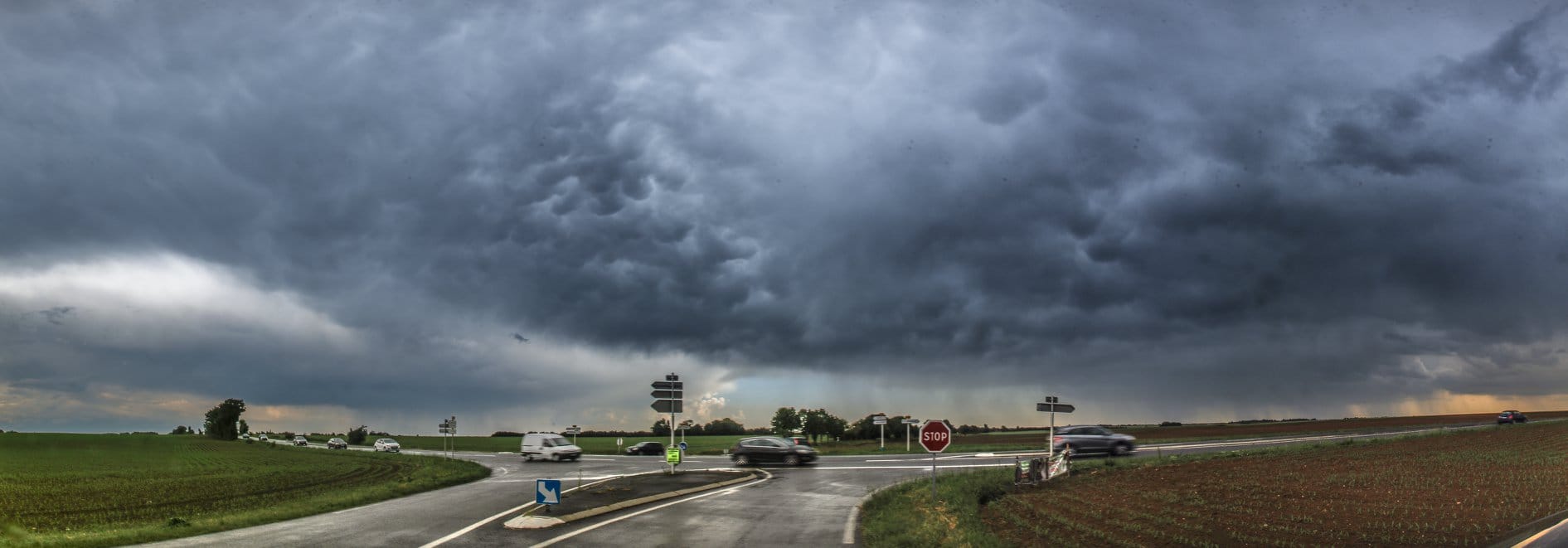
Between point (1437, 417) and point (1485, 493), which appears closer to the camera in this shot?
point (1485, 493)

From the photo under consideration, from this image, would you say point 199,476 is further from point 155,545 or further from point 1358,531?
point 1358,531

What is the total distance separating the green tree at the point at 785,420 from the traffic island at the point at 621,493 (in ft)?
265

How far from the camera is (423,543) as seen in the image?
1509cm

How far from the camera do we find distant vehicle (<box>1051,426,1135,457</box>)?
42156 millimetres

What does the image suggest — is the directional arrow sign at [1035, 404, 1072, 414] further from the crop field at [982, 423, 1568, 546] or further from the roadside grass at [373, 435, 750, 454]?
the roadside grass at [373, 435, 750, 454]

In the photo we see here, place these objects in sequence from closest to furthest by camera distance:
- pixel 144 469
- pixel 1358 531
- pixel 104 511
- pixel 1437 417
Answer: pixel 1358 531, pixel 104 511, pixel 144 469, pixel 1437 417

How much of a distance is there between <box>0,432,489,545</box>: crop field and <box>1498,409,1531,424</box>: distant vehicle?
288 ft

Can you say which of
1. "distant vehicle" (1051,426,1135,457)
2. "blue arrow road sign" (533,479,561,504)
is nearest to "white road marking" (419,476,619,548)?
"blue arrow road sign" (533,479,561,504)

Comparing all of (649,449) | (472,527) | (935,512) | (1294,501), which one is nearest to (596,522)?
(472,527)

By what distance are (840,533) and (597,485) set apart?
11.9 m

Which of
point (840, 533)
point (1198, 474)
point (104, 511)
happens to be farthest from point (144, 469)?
point (1198, 474)

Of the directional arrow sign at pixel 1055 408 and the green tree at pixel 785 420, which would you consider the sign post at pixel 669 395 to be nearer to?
the directional arrow sign at pixel 1055 408

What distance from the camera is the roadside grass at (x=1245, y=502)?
1658 cm

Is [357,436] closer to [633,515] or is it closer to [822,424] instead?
[822,424]
